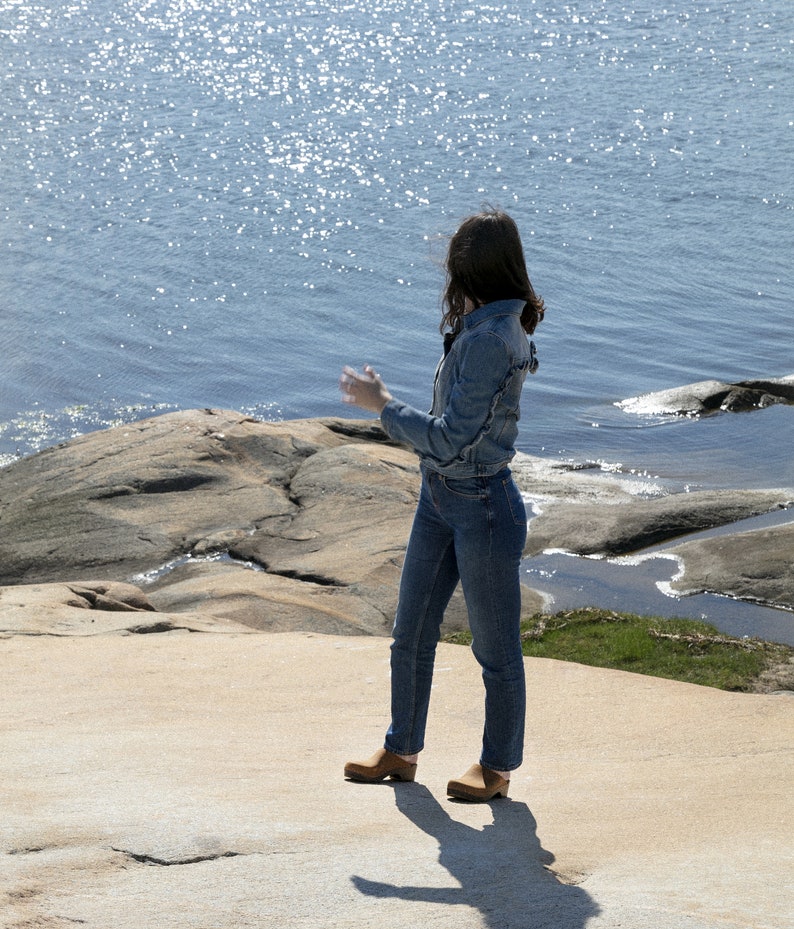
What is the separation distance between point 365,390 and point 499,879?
1.66m

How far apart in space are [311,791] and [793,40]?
38764 millimetres

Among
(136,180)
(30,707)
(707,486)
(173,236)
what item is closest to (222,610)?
(30,707)

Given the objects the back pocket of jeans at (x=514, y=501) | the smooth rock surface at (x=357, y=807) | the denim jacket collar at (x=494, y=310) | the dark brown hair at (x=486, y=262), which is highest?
the dark brown hair at (x=486, y=262)

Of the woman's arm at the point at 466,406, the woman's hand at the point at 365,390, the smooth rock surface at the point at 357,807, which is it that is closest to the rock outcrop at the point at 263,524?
the smooth rock surface at the point at 357,807

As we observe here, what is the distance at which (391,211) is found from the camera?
26.5 metres

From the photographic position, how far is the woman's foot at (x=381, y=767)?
4586 millimetres

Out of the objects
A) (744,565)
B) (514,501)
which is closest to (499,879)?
(514,501)

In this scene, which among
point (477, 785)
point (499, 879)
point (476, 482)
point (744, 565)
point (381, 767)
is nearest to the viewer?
point (499, 879)

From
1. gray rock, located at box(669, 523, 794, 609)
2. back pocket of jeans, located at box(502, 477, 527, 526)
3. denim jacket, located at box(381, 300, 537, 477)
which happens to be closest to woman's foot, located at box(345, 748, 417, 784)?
back pocket of jeans, located at box(502, 477, 527, 526)

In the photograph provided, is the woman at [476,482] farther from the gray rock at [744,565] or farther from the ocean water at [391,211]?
the ocean water at [391,211]

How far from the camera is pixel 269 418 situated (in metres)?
18.1

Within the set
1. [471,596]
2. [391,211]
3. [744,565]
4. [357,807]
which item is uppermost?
[391,211]

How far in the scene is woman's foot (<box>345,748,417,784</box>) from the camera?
459cm

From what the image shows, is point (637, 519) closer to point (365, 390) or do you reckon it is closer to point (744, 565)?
point (744, 565)
